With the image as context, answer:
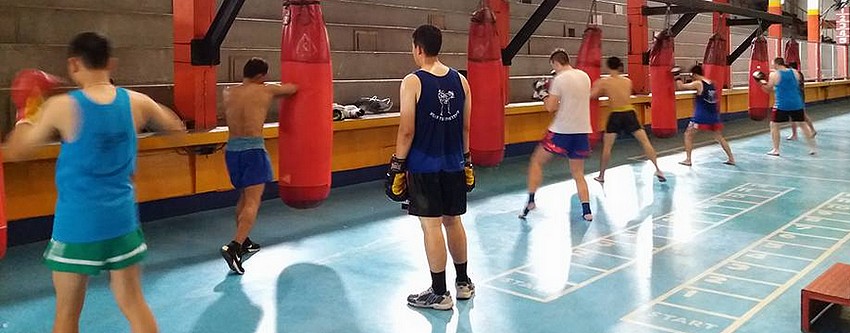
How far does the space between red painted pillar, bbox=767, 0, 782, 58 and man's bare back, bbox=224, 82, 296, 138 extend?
45.0 feet

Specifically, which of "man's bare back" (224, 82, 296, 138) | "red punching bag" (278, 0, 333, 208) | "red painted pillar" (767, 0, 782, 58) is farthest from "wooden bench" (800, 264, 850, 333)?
"red painted pillar" (767, 0, 782, 58)

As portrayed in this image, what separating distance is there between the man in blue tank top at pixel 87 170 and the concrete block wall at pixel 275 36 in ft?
11.4

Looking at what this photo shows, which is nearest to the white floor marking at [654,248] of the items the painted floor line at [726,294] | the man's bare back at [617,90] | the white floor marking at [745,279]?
the white floor marking at [745,279]

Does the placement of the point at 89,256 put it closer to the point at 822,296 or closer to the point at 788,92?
the point at 822,296

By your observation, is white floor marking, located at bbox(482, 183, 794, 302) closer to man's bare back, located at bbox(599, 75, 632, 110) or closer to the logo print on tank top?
the logo print on tank top

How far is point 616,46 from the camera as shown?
44.4 feet

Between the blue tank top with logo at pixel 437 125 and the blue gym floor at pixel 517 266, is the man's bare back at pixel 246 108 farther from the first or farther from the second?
the blue tank top with logo at pixel 437 125

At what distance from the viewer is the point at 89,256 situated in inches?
96.8

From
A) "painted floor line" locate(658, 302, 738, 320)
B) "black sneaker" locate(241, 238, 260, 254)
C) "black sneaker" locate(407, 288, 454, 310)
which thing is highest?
"black sneaker" locate(241, 238, 260, 254)

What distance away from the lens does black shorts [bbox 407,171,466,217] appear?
3.59 metres

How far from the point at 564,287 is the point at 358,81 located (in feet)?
16.2

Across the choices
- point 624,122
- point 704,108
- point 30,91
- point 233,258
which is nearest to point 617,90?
point 624,122

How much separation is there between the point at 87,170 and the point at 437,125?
65.6 inches

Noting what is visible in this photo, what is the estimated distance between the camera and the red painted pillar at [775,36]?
15.7 metres
